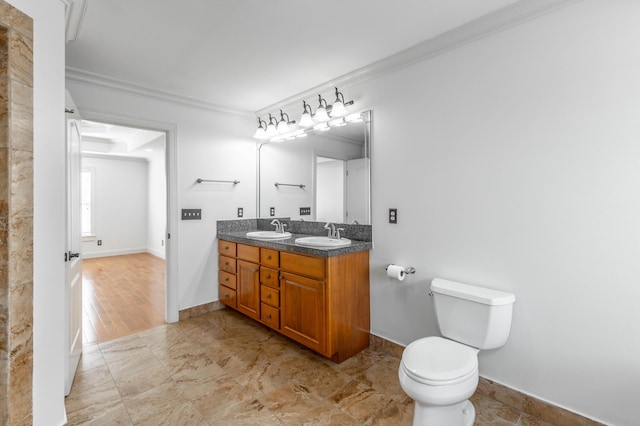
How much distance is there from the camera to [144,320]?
10.1ft

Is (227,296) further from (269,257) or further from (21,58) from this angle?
(21,58)

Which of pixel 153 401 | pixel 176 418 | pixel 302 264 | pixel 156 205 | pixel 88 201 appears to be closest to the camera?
pixel 176 418

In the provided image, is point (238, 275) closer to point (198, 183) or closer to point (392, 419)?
point (198, 183)

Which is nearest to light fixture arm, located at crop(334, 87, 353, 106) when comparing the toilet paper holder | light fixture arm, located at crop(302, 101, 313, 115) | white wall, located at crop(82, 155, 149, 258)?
light fixture arm, located at crop(302, 101, 313, 115)

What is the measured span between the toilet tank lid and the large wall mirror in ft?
2.65

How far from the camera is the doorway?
Result: 15.9ft

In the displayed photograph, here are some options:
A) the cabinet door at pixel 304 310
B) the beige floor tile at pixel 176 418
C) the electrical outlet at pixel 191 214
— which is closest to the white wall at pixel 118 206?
the electrical outlet at pixel 191 214

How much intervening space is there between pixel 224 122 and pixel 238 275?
171 centimetres

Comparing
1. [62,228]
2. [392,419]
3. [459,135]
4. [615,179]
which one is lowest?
[392,419]

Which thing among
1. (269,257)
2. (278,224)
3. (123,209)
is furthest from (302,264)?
(123,209)

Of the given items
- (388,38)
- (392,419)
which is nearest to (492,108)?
(388,38)

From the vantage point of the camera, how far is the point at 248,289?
2887 millimetres

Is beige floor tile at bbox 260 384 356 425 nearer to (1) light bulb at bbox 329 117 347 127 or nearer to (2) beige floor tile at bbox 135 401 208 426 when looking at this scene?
(2) beige floor tile at bbox 135 401 208 426

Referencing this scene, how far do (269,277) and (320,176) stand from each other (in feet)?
3.46
